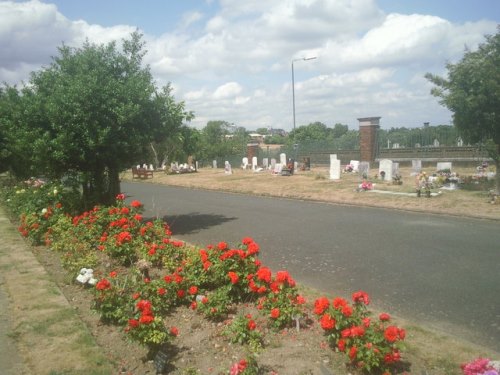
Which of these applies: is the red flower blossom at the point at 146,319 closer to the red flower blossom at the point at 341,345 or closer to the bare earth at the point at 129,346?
the bare earth at the point at 129,346

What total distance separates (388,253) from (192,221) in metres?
6.10

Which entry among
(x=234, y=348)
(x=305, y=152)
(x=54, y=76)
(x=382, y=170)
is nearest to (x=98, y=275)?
(x=234, y=348)

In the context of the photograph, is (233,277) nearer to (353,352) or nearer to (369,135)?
(353,352)

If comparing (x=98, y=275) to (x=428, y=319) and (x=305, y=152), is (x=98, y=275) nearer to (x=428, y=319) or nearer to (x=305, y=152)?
(x=428, y=319)

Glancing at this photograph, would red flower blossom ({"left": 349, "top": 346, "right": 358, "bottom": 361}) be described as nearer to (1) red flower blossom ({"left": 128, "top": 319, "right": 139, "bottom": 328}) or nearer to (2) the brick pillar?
(1) red flower blossom ({"left": 128, "top": 319, "right": 139, "bottom": 328})

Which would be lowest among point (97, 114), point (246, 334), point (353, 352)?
point (246, 334)

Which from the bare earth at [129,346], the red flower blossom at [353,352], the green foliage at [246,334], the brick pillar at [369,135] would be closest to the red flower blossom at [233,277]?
the bare earth at [129,346]

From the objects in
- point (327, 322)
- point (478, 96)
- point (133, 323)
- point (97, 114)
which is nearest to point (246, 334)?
point (327, 322)

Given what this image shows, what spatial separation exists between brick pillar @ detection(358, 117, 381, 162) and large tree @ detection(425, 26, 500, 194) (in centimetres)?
1294

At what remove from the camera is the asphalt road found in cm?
492

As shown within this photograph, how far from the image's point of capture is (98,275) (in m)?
5.92

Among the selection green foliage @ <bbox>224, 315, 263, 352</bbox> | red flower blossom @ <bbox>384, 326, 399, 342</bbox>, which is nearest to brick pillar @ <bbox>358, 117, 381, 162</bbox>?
green foliage @ <bbox>224, 315, 263, 352</bbox>

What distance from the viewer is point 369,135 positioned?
27.8m

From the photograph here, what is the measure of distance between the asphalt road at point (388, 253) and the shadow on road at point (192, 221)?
3cm
